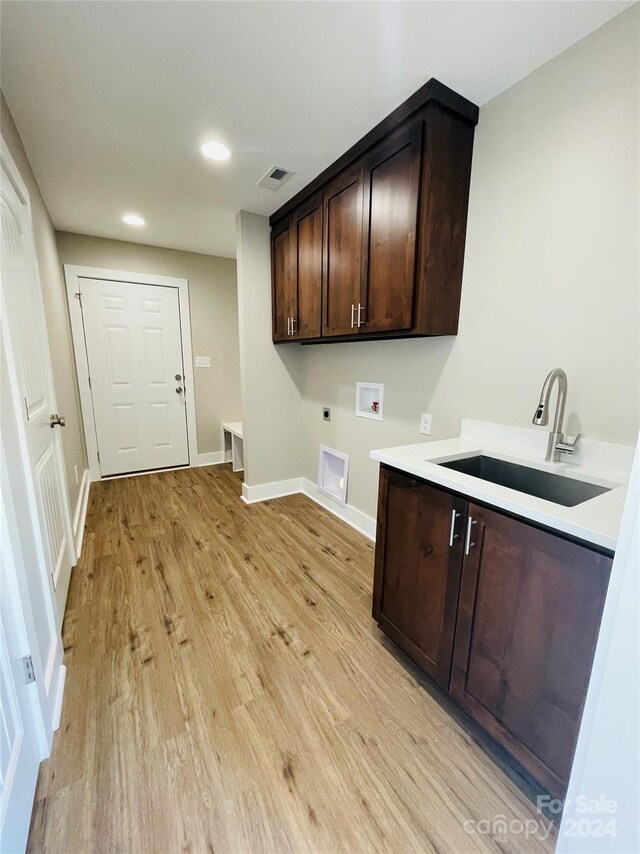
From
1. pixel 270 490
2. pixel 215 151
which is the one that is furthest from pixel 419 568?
pixel 215 151

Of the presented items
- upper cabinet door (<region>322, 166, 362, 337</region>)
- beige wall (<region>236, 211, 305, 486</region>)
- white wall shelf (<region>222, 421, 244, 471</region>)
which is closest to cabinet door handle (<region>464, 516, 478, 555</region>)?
upper cabinet door (<region>322, 166, 362, 337</region>)

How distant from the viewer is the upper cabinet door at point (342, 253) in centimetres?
193

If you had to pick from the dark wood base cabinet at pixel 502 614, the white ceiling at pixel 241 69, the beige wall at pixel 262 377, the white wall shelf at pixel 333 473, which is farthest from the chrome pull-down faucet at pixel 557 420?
the beige wall at pixel 262 377

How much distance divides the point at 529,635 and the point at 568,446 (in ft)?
2.44

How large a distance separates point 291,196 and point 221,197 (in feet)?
1.67

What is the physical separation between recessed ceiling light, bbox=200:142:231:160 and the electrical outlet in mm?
1882

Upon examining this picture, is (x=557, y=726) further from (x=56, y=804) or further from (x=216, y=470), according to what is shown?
(x=216, y=470)


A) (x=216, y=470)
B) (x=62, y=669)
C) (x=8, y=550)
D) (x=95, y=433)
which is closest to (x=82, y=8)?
(x=8, y=550)

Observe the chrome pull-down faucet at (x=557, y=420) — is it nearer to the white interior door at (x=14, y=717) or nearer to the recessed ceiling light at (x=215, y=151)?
the white interior door at (x=14, y=717)

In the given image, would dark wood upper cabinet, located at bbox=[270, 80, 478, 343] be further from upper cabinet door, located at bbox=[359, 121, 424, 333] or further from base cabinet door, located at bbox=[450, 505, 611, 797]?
base cabinet door, located at bbox=[450, 505, 611, 797]

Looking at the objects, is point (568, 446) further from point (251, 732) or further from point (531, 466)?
point (251, 732)

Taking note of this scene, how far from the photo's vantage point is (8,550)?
0.99 m

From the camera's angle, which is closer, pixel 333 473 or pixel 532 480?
pixel 532 480

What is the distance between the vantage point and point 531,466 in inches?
55.4
